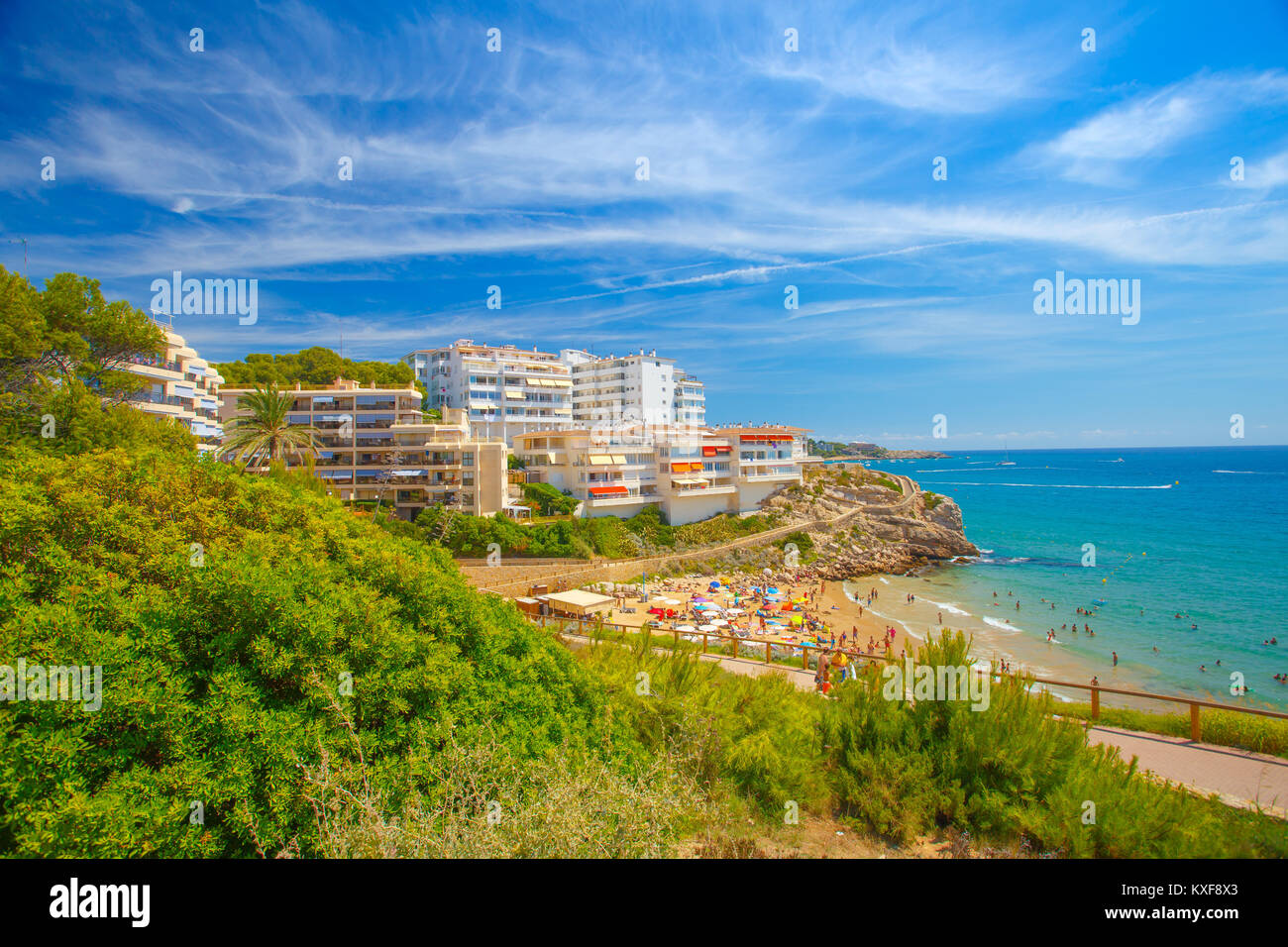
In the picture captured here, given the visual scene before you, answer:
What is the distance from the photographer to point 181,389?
114ft

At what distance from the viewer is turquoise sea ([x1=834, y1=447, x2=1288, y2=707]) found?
27.9 m

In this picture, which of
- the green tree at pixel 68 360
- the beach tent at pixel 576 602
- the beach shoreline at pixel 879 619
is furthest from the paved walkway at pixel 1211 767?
the green tree at pixel 68 360

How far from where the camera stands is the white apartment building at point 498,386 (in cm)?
5472

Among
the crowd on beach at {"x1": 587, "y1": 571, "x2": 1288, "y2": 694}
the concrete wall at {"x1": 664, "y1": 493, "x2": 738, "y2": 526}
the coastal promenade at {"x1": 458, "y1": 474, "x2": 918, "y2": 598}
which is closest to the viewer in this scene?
the crowd on beach at {"x1": 587, "y1": 571, "x2": 1288, "y2": 694}

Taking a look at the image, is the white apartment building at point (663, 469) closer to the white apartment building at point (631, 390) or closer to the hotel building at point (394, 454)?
the hotel building at point (394, 454)

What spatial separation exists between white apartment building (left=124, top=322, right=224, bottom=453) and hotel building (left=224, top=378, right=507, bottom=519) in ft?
6.01

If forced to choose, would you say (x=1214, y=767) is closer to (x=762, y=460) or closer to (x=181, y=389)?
(x=181, y=389)

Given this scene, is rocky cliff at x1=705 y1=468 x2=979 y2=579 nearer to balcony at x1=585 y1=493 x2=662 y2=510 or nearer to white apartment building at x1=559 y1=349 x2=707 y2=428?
balcony at x1=585 y1=493 x2=662 y2=510

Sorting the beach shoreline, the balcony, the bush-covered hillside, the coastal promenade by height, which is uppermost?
the bush-covered hillside

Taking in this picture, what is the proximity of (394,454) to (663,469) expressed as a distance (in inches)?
795

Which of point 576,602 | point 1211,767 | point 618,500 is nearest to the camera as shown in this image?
point 1211,767

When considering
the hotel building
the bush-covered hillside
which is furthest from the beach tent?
the bush-covered hillside

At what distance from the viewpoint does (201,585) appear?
545cm

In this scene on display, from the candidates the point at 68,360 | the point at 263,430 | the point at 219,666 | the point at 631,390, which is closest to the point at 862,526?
the point at 631,390
